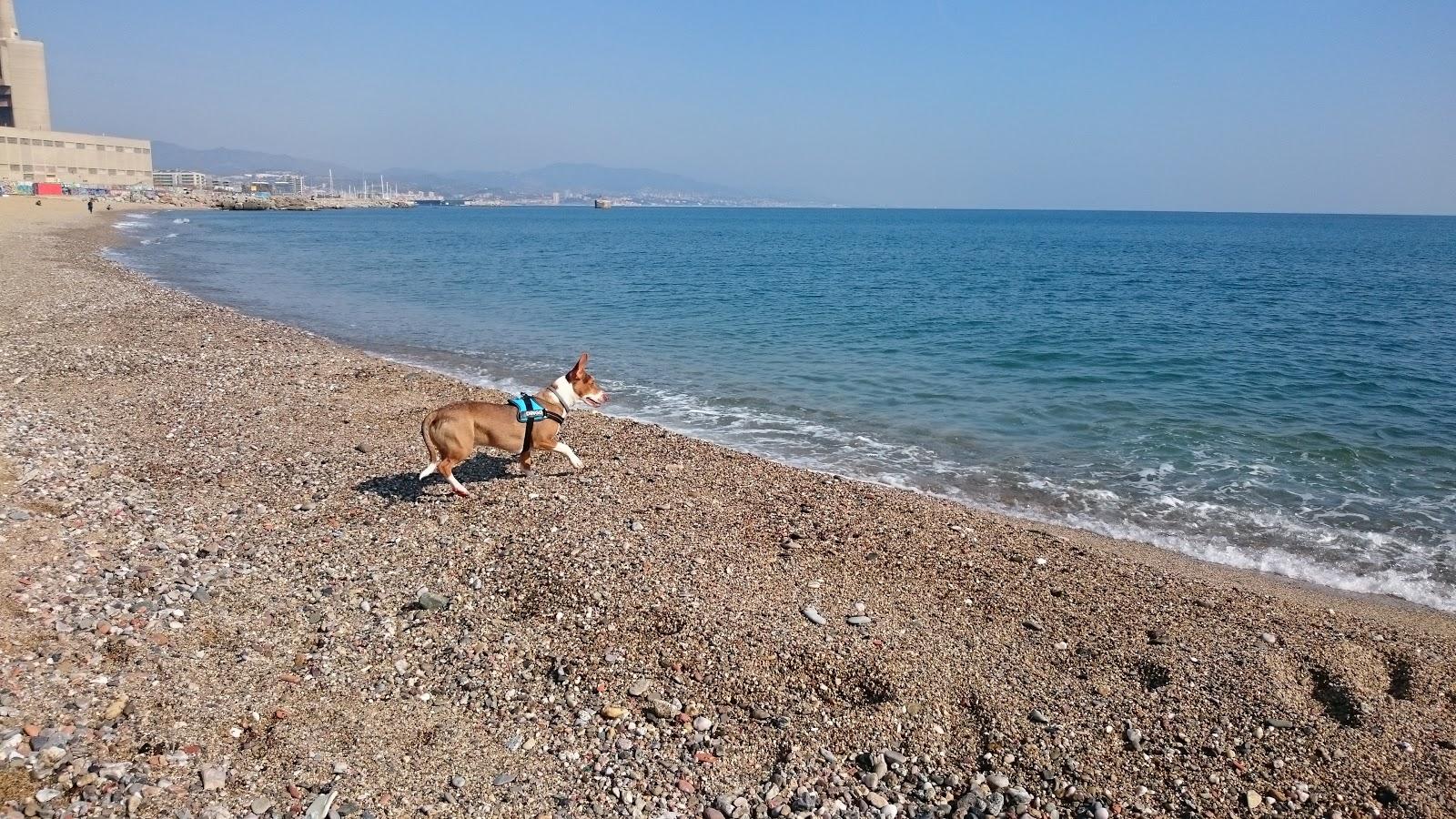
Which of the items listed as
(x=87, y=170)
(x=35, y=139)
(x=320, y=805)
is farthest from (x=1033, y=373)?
(x=87, y=170)

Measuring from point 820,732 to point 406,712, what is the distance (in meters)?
2.57

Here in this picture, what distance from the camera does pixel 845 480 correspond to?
11.4 meters

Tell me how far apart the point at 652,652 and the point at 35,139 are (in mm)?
166539

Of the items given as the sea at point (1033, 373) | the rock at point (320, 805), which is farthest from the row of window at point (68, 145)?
the rock at point (320, 805)

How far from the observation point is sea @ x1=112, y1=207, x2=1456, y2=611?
11.3m

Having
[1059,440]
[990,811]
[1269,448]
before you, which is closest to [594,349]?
[1059,440]

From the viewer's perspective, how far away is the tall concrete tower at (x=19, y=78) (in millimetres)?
138875

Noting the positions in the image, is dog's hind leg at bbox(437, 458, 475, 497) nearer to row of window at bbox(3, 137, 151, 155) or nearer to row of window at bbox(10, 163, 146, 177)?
row of window at bbox(3, 137, 151, 155)

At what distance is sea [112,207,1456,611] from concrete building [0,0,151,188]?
111840mm

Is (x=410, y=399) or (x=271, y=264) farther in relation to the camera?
(x=271, y=264)

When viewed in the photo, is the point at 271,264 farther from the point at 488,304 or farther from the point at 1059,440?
the point at 1059,440

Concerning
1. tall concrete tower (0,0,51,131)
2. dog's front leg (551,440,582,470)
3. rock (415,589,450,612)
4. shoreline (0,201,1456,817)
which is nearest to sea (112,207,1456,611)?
shoreline (0,201,1456,817)

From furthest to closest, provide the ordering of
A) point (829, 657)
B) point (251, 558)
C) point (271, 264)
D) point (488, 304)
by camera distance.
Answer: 1. point (271, 264)
2. point (488, 304)
3. point (251, 558)
4. point (829, 657)

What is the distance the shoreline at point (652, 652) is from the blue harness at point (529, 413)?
0.53 m
